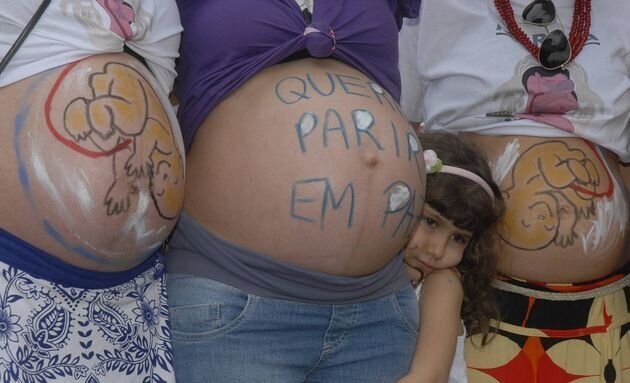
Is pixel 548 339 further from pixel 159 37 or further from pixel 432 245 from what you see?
pixel 159 37

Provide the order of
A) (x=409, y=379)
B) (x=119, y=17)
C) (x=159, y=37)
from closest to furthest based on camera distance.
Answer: (x=119, y=17), (x=159, y=37), (x=409, y=379)

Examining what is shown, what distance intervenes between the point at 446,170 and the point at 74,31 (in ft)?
2.84

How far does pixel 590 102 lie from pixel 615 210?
26cm

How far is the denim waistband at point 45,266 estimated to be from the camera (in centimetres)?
123

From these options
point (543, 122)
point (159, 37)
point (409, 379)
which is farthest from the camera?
point (543, 122)

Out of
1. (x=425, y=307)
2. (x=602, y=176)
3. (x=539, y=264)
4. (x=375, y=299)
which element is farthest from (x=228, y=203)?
(x=602, y=176)

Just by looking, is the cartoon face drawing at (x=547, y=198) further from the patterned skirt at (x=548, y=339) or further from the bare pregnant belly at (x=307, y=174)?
the bare pregnant belly at (x=307, y=174)

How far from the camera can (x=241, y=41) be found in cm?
156

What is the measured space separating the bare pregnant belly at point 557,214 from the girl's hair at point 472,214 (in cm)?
5

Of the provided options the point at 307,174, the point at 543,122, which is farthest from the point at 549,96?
the point at 307,174

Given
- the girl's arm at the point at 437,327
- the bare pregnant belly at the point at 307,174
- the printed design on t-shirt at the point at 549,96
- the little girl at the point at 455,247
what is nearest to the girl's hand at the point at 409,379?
the girl's arm at the point at 437,327

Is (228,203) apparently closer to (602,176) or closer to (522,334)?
(522,334)

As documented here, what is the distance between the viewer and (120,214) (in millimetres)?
1292

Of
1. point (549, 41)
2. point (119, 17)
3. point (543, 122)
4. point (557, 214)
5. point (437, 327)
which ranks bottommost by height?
point (437, 327)
